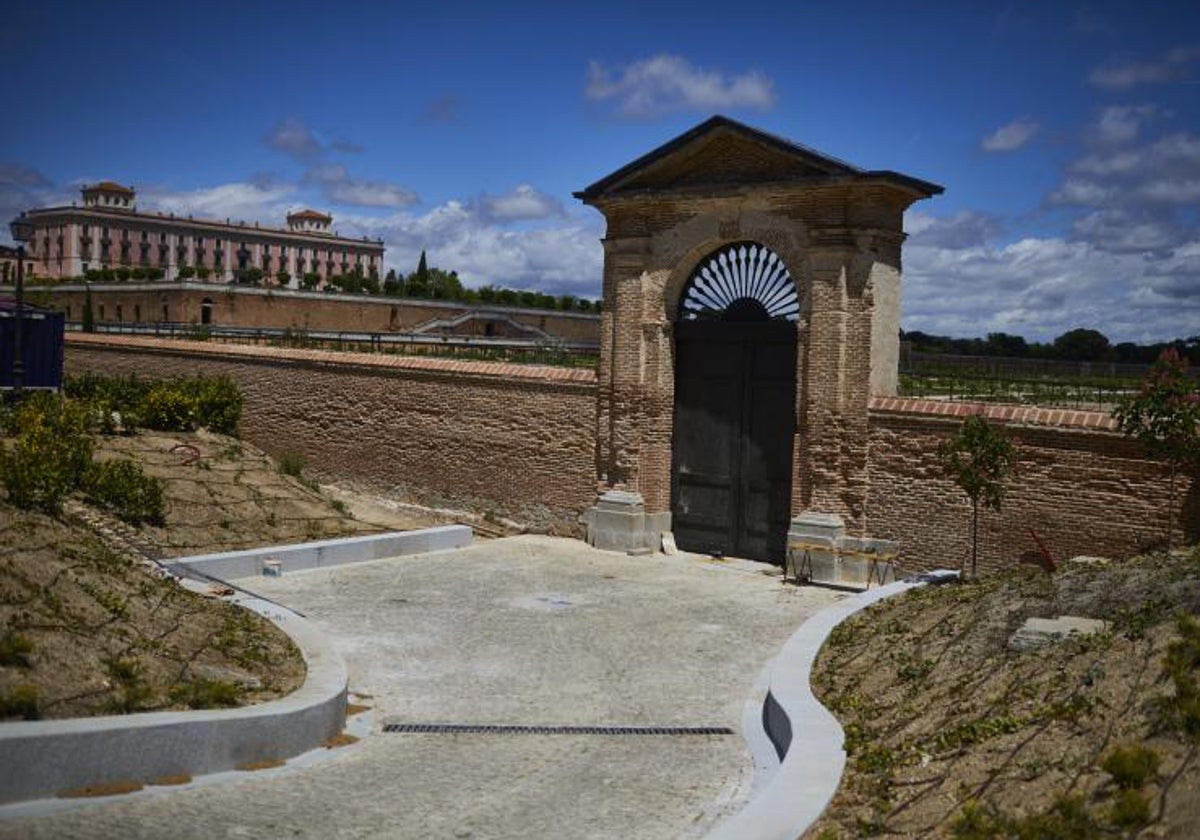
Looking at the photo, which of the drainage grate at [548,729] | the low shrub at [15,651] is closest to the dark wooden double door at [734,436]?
the drainage grate at [548,729]

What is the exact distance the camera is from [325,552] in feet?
49.6

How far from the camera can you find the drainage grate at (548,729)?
8766 millimetres

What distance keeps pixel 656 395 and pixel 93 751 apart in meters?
11.3

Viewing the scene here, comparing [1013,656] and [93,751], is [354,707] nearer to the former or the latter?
[93,751]

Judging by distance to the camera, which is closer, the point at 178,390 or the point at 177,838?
the point at 177,838

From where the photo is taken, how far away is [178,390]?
20375mm

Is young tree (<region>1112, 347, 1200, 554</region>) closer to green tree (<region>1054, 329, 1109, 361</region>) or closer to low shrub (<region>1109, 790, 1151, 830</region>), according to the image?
low shrub (<region>1109, 790, 1151, 830</region>)

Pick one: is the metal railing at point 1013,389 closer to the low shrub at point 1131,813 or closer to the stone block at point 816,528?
the stone block at point 816,528

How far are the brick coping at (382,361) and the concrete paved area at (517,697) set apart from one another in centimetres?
273

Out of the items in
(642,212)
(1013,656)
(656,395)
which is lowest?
(1013,656)

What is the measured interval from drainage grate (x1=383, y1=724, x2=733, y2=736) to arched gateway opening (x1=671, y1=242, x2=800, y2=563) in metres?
7.33

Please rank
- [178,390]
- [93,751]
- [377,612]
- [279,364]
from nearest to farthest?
[93,751] < [377,612] < [178,390] < [279,364]

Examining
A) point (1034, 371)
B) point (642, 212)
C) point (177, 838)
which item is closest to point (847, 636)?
point (177, 838)

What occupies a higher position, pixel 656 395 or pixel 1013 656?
pixel 656 395
